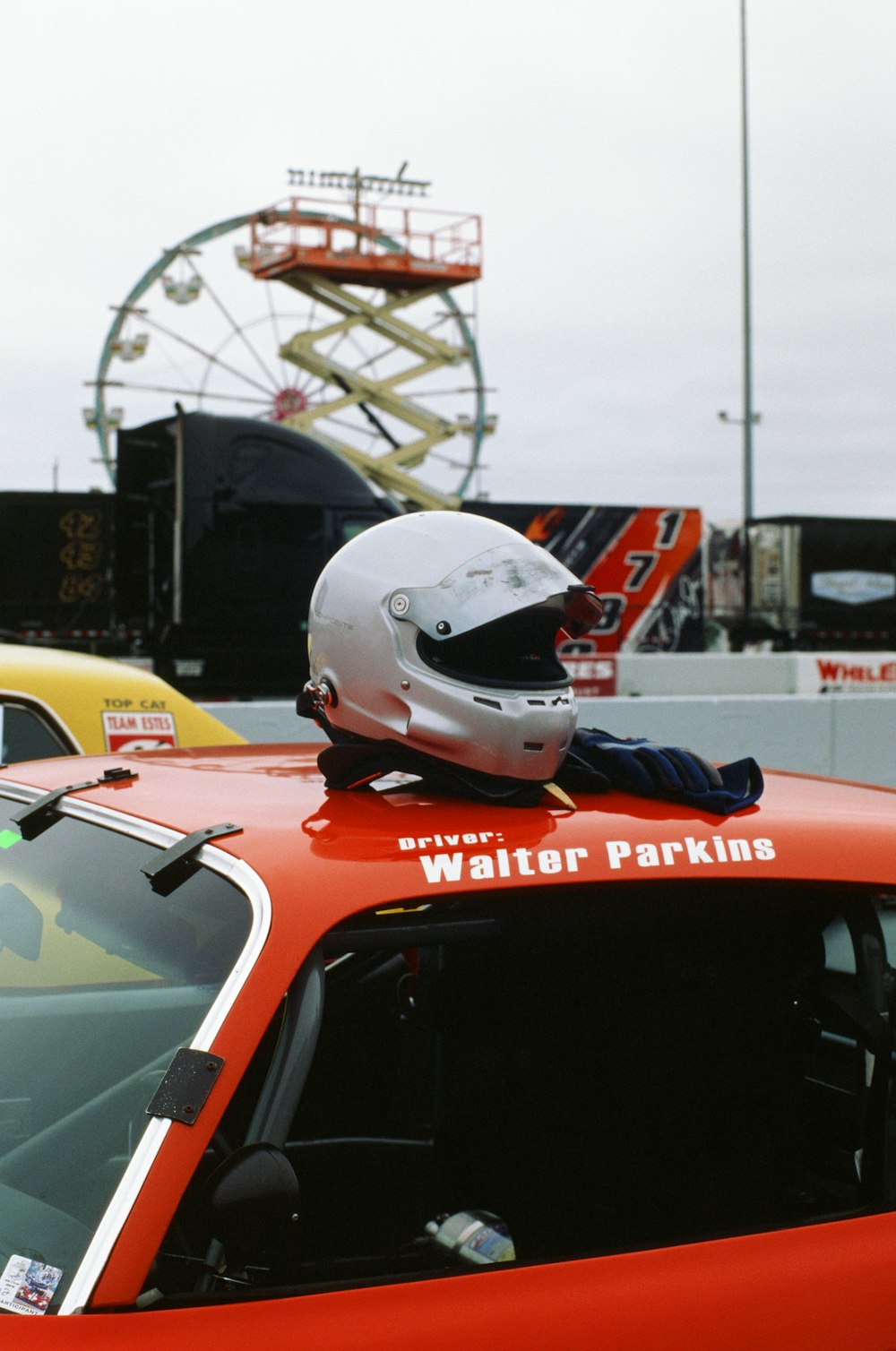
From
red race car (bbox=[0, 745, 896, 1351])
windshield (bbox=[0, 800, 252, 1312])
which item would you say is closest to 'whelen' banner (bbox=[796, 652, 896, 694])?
red race car (bbox=[0, 745, 896, 1351])

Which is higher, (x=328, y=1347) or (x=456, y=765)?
(x=456, y=765)

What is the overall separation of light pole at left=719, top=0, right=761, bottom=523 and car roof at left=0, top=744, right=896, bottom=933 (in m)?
27.7

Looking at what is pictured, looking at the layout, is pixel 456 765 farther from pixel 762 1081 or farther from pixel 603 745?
pixel 762 1081

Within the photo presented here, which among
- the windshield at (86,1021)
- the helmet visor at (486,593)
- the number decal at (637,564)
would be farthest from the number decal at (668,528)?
the windshield at (86,1021)

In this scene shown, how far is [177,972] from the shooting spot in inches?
74.5

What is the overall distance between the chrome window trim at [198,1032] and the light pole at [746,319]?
92.2 ft

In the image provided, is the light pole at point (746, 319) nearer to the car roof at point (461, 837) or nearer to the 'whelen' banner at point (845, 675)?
the 'whelen' banner at point (845, 675)

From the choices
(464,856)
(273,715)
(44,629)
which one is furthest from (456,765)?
(44,629)

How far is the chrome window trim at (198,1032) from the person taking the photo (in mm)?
1587

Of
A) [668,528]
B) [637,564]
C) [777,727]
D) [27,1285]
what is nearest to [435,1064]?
[27,1285]

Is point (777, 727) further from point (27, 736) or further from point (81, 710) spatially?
point (27, 736)

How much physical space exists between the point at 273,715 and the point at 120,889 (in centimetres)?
756

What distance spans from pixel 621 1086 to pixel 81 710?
281 centimetres

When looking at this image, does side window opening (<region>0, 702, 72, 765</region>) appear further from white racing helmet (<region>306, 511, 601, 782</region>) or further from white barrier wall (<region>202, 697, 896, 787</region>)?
white barrier wall (<region>202, 697, 896, 787</region>)
